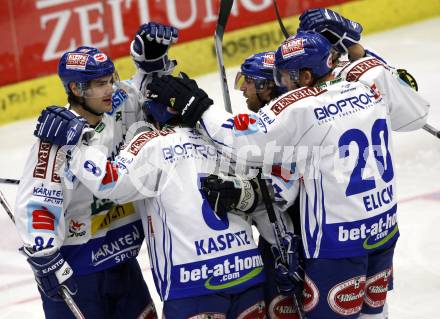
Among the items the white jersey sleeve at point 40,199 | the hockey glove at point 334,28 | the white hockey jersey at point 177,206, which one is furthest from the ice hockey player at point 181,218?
the hockey glove at point 334,28

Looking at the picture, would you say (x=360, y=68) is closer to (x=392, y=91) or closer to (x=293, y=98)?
(x=392, y=91)

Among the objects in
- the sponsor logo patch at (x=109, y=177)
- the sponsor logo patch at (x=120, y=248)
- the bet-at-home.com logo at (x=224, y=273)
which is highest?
the sponsor logo patch at (x=109, y=177)

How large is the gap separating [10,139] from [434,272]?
13.5ft

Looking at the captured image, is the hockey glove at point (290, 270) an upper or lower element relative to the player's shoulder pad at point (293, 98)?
lower

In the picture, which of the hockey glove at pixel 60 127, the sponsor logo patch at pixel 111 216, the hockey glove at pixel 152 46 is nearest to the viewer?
the hockey glove at pixel 60 127

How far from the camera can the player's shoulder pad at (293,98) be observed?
3.81 meters

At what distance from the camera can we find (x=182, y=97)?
3.84 metres

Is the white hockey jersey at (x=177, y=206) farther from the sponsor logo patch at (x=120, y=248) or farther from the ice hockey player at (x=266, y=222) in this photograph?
the sponsor logo patch at (x=120, y=248)

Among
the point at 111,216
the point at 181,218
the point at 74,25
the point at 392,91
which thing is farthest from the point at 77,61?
the point at 74,25

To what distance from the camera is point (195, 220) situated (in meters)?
3.82

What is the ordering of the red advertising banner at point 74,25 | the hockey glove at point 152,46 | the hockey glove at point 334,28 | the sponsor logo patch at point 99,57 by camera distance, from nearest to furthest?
the sponsor logo patch at point 99,57 → the hockey glove at point 152,46 → the hockey glove at point 334,28 → the red advertising banner at point 74,25

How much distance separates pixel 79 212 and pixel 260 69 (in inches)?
38.0

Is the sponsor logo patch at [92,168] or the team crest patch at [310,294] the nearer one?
the sponsor logo patch at [92,168]

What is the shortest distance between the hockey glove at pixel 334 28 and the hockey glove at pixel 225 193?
0.95m
